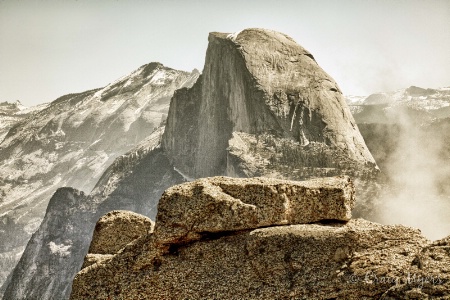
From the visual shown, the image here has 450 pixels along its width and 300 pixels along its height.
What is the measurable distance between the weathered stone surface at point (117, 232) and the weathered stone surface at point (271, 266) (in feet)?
8.25

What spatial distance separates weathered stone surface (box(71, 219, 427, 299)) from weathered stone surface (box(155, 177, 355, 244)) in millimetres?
325

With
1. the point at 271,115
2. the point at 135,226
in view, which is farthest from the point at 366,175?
the point at 135,226

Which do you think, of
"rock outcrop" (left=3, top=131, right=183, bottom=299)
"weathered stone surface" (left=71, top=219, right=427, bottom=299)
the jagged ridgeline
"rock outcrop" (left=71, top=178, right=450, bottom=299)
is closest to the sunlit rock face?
"rock outcrop" (left=3, top=131, right=183, bottom=299)

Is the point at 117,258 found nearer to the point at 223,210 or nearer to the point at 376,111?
the point at 223,210

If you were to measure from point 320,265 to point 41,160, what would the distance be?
107 metres

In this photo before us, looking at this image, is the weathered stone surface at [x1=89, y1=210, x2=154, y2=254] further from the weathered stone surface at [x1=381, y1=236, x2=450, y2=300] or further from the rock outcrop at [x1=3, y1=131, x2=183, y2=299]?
the rock outcrop at [x1=3, y1=131, x2=183, y2=299]

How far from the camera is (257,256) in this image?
12789 mm

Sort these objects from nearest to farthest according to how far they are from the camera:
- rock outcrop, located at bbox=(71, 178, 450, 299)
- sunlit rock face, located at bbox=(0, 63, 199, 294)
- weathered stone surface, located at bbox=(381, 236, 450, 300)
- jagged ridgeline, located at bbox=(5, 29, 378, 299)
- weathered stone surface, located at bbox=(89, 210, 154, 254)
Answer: weathered stone surface, located at bbox=(381, 236, 450, 300) → rock outcrop, located at bbox=(71, 178, 450, 299) → weathered stone surface, located at bbox=(89, 210, 154, 254) → jagged ridgeline, located at bbox=(5, 29, 378, 299) → sunlit rock face, located at bbox=(0, 63, 199, 294)

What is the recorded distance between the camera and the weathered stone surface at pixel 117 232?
A: 16.4m

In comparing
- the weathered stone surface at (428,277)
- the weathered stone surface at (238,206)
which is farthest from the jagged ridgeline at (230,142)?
the weathered stone surface at (428,277)

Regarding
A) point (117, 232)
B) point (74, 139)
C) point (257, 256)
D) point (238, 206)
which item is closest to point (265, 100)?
point (117, 232)

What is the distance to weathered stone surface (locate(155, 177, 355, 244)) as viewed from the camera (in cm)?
1348

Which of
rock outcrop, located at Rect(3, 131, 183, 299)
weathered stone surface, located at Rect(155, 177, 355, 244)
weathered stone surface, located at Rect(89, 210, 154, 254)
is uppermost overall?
weathered stone surface, located at Rect(155, 177, 355, 244)

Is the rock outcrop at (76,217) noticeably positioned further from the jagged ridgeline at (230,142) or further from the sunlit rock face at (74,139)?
the sunlit rock face at (74,139)
